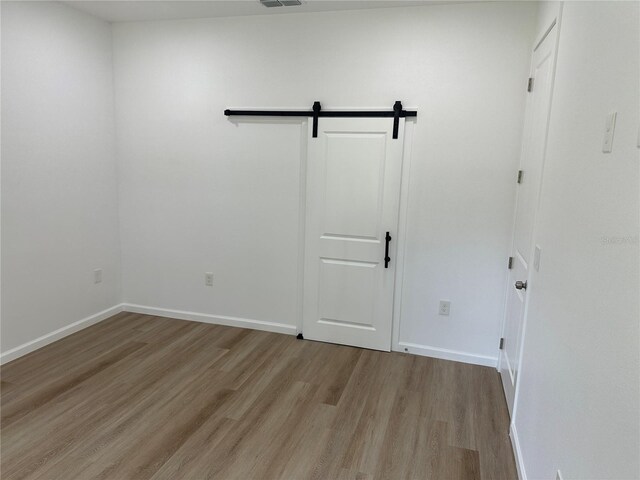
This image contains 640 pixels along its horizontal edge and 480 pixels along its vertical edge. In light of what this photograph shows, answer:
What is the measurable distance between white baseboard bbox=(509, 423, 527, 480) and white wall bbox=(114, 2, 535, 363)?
3.21ft

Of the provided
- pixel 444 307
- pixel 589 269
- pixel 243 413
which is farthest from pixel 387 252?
pixel 589 269

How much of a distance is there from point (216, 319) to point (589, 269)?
333 cm

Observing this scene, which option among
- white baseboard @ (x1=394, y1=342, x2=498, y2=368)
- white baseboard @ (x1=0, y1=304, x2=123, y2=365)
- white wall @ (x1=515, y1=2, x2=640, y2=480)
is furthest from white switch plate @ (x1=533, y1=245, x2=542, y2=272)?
white baseboard @ (x1=0, y1=304, x2=123, y2=365)

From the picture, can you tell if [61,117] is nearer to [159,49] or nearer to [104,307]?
[159,49]

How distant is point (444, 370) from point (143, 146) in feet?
10.9

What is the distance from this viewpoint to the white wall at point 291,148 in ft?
10.3

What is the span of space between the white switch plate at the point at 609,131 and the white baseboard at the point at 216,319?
9.69 feet

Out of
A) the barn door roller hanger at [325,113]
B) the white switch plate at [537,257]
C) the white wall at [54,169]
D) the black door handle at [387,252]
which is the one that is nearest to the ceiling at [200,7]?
the white wall at [54,169]

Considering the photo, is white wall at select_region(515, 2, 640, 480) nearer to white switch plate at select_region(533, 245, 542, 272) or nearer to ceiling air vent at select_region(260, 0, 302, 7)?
white switch plate at select_region(533, 245, 542, 272)

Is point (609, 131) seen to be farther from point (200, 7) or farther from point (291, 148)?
point (200, 7)

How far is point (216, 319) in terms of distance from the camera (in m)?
4.06

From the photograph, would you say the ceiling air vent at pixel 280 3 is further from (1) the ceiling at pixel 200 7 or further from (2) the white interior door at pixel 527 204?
(2) the white interior door at pixel 527 204

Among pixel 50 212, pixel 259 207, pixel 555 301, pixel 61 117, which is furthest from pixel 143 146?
pixel 555 301

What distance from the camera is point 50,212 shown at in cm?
345
